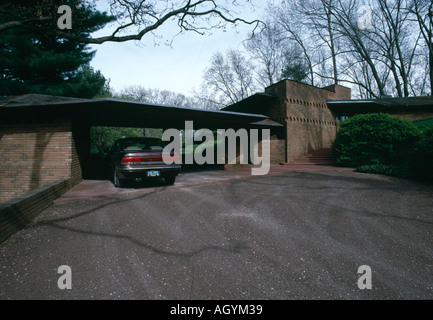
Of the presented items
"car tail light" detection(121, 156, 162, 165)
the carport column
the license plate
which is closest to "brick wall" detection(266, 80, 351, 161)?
the license plate

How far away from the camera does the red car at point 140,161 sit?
7.11 metres

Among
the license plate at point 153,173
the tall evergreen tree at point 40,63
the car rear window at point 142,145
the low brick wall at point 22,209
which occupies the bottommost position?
the low brick wall at point 22,209

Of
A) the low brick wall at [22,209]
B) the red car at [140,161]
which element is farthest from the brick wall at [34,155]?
the low brick wall at [22,209]

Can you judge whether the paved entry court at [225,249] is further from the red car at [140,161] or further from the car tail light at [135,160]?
the car tail light at [135,160]

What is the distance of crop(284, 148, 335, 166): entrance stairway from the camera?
49.9 feet

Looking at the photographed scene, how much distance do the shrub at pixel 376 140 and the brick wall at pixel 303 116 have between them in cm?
375

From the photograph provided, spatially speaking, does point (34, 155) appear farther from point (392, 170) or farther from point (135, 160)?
point (392, 170)

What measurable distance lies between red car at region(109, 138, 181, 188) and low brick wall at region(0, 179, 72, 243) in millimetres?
1905

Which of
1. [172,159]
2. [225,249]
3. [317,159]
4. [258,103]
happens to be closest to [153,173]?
[172,159]

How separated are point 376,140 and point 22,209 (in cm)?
1357

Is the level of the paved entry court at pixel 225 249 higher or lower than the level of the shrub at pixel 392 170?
lower

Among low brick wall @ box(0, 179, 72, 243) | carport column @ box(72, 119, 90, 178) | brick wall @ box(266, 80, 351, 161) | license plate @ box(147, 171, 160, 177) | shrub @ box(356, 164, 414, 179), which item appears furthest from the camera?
brick wall @ box(266, 80, 351, 161)

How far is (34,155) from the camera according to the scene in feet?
26.4

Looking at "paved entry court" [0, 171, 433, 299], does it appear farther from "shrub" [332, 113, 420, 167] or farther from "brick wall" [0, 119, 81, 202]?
"shrub" [332, 113, 420, 167]
